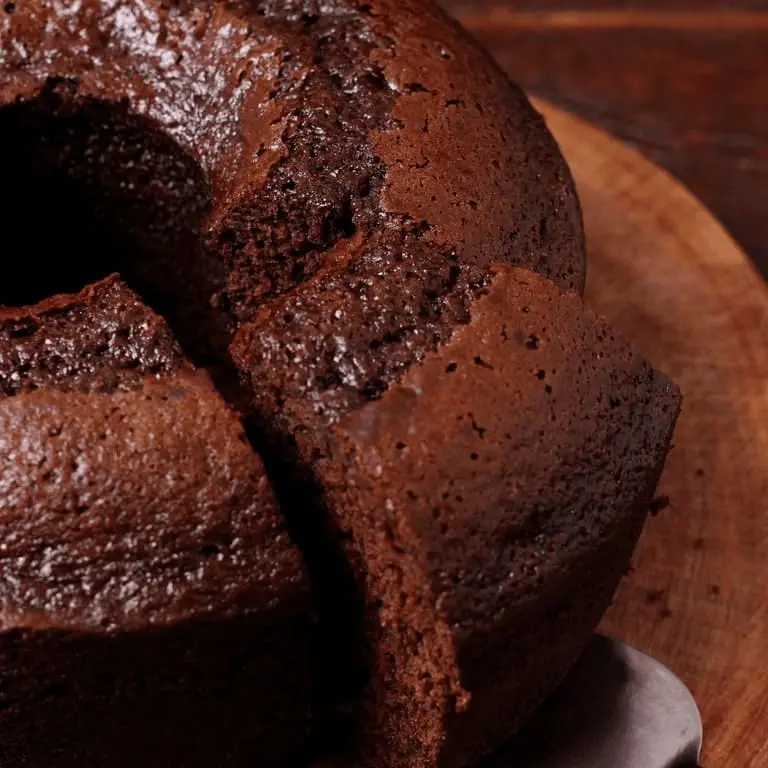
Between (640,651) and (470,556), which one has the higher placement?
(470,556)

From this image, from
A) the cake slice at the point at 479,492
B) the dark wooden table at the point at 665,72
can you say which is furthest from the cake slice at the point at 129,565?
the dark wooden table at the point at 665,72

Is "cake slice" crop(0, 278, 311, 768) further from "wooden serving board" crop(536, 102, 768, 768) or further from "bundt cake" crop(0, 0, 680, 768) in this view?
"wooden serving board" crop(536, 102, 768, 768)

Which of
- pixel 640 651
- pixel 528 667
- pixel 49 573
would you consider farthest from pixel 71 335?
pixel 640 651

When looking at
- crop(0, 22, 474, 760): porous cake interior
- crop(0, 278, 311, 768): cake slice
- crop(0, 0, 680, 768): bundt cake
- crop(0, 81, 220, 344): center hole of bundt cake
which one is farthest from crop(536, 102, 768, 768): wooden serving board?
crop(0, 81, 220, 344): center hole of bundt cake

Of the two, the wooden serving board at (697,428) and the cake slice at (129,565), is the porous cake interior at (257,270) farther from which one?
the wooden serving board at (697,428)

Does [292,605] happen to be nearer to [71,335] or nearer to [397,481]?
[397,481]

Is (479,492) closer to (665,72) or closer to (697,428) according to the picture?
(697,428)

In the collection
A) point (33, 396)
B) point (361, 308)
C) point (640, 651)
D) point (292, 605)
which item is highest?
point (361, 308)
